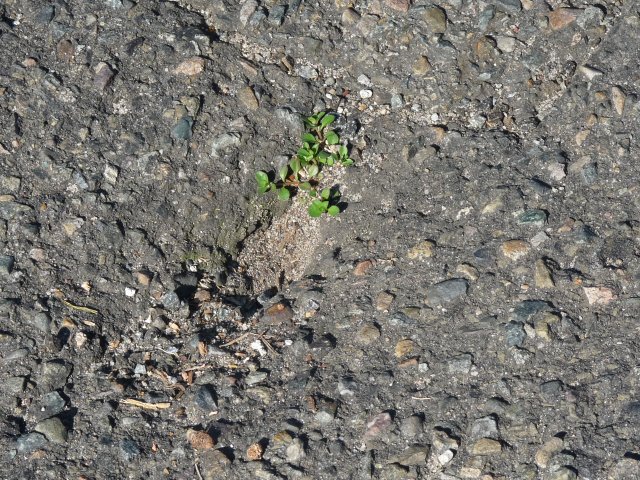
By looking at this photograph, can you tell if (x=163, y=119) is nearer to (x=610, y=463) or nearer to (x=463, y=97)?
(x=463, y=97)

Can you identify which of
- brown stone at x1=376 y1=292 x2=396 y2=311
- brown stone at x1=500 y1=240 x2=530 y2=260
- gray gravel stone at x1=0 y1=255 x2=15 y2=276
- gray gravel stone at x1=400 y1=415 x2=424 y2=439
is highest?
brown stone at x1=500 y1=240 x2=530 y2=260

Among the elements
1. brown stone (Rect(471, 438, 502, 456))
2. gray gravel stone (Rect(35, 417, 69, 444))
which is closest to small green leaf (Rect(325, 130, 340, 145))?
brown stone (Rect(471, 438, 502, 456))

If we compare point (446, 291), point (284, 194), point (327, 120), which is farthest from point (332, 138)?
point (446, 291)

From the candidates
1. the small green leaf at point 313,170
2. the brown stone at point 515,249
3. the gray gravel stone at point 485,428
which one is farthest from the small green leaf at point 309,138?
the gray gravel stone at point 485,428

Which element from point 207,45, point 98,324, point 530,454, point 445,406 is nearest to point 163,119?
point 207,45

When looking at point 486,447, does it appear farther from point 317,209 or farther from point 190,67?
point 190,67

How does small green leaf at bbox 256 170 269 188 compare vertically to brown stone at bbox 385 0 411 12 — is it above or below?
below

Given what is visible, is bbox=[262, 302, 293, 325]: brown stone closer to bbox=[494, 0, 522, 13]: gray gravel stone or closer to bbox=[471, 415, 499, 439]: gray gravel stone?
bbox=[471, 415, 499, 439]: gray gravel stone
